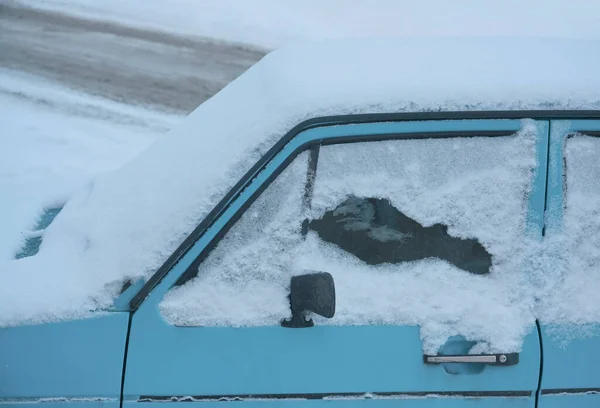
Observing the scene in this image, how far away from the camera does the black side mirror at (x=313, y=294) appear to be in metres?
2.07

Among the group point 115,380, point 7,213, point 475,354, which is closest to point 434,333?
point 475,354

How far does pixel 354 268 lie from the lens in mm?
2346

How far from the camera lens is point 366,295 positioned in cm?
230

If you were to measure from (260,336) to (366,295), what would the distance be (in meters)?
0.39

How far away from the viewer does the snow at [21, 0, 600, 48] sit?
1027 cm

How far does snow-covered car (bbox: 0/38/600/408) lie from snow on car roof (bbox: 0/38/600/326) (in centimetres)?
1

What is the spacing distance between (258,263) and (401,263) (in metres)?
0.51

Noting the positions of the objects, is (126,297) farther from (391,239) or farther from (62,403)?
(391,239)

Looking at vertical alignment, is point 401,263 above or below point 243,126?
below

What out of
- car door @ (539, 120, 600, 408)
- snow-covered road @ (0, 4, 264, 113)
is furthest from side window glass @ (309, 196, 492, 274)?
snow-covered road @ (0, 4, 264, 113)

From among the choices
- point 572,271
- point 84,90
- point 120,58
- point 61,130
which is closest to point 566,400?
point 572,271

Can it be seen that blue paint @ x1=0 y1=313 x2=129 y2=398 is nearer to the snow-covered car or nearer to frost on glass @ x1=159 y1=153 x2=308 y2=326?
the snow-covered car

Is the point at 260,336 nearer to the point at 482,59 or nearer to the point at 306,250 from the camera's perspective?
the point at 306,250

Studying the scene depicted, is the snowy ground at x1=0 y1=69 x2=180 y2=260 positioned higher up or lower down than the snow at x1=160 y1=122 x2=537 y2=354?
higher up
